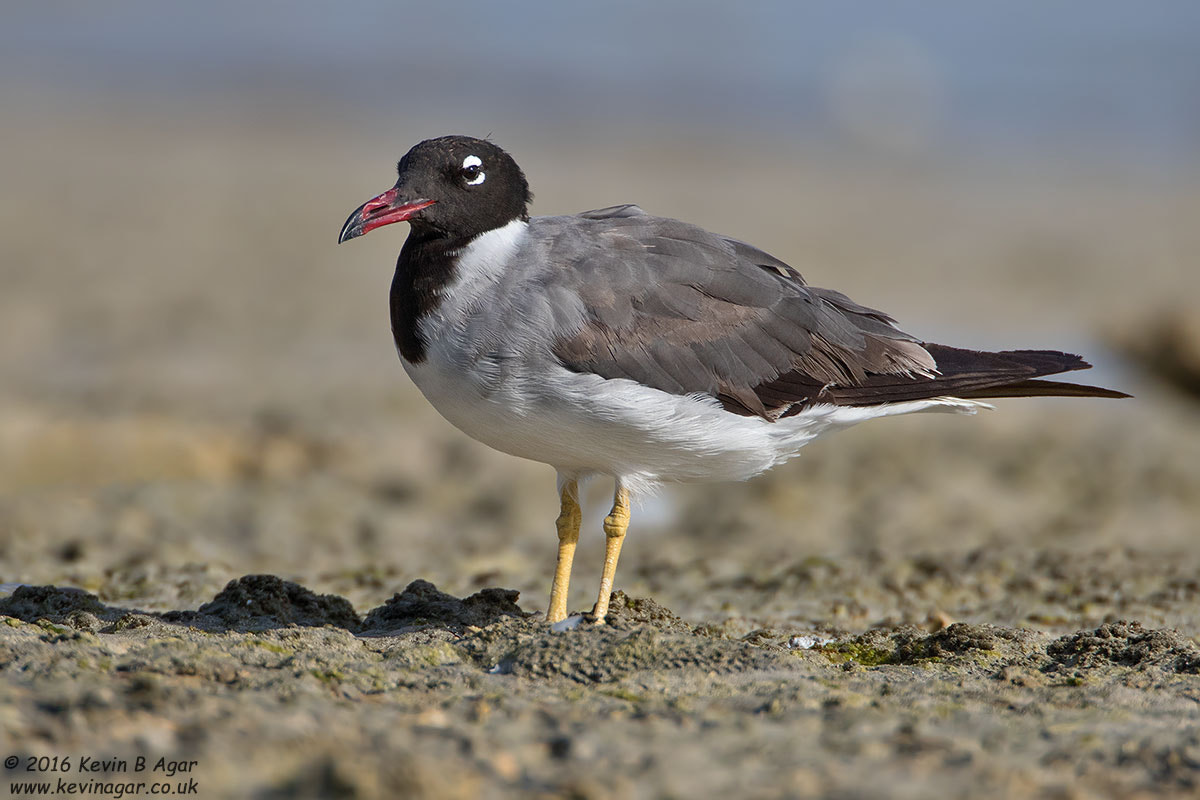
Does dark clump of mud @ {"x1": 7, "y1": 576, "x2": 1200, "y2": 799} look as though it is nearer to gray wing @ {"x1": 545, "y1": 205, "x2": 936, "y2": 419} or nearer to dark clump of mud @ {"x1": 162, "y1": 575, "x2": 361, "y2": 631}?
dark clump of mud @ {"x1": 162, "y1": 575, "x2": 361, "y2": 631}

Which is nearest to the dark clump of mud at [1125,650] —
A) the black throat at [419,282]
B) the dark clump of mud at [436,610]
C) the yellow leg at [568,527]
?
the yellow leg at [568,527]

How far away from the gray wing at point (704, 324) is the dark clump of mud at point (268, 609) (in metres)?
1.74

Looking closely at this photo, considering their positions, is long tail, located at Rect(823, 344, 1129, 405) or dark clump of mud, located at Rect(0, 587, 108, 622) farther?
long tail, located at Rect(823, 344, 1129, 405)

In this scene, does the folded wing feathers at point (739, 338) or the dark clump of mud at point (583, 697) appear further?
the folded wing feathers at point (739, 338)

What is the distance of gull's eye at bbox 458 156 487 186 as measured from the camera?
541 centimetres

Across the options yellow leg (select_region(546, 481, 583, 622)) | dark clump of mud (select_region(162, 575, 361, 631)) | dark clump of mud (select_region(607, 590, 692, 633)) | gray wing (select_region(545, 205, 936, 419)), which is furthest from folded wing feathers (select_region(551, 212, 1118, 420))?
dark clump of mud (select_region(162, 575, 361, 631))

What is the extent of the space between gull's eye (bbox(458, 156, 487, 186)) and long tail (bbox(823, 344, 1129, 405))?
182 cm

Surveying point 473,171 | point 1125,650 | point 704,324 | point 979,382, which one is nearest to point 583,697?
point 704,324

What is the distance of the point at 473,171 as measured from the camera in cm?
543

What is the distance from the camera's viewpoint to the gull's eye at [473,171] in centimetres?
541

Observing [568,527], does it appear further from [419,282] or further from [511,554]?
[511,554]

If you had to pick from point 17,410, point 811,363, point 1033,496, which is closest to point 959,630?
point 811,363

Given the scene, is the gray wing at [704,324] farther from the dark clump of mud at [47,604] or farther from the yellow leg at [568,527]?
the dark clump of mud at [47,604]

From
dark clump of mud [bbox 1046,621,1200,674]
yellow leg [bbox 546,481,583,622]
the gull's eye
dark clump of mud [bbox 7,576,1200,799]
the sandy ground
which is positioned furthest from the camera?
yellow leg [bbox 546,481,583,622]
